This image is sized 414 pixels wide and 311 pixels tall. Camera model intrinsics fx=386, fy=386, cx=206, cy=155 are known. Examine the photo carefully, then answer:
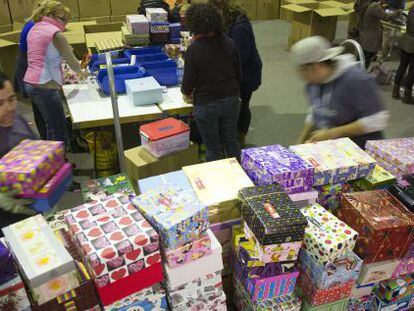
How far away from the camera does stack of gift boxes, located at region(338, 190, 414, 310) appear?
1.77 meters

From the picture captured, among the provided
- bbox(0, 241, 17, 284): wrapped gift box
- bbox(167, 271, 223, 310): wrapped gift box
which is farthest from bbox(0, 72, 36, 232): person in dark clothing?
bbox(167, 271, 223, 310): wrapped gift box

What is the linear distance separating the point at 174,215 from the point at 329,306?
3.13ft

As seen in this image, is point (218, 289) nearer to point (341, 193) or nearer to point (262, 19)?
point (341, 193)

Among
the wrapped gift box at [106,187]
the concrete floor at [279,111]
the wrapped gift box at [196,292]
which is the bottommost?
the concrete floor at [279,111]

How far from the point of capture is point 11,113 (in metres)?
1.73

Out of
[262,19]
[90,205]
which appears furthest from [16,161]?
[262,19]

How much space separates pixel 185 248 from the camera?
1584 millimetres

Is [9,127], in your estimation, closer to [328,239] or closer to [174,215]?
[174,215]

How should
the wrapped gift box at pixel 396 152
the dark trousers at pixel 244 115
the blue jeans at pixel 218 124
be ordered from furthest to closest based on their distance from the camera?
the dark trousers at pixel 244 115, the blue jeans at pixel 218 124, the wrapped gift box at pixel 396 152

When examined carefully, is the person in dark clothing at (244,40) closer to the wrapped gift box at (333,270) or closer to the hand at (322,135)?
the hand at (322,135)

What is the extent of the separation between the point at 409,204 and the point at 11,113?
6.30ft

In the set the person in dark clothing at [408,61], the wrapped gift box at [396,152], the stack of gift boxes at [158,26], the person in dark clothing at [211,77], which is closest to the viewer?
the wrapped gift box at [396,152]

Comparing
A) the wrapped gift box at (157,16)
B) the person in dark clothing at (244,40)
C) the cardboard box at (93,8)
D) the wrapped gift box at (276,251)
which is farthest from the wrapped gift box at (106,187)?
the cardboard box at (93,8)

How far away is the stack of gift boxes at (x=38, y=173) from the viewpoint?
1.40m
